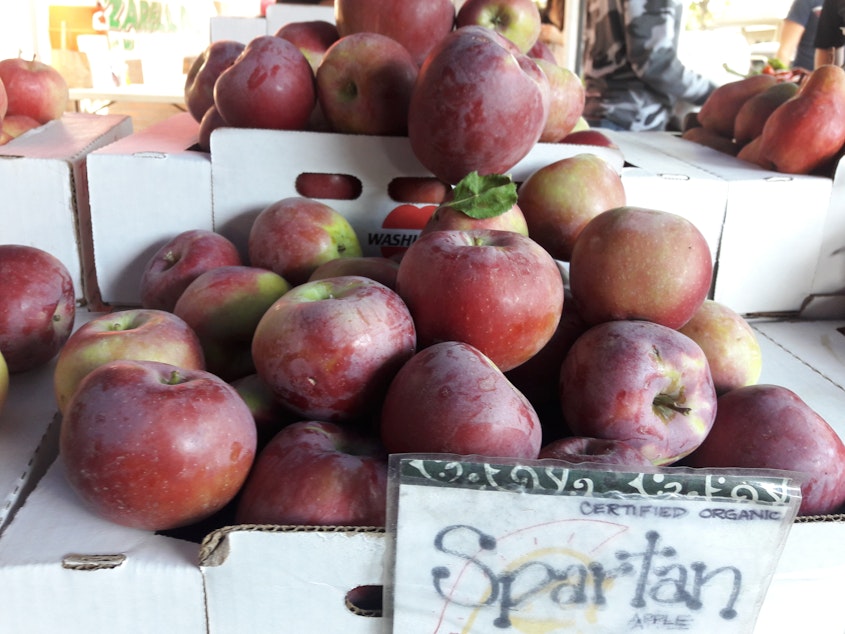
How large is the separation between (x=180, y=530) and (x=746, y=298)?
0.96 metres

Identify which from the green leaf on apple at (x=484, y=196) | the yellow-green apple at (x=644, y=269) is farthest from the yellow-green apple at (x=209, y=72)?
the yellow-green apple at (x=644, y=269)

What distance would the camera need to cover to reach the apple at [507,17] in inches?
43.0

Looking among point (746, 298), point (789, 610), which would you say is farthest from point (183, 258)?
point (746, 298)

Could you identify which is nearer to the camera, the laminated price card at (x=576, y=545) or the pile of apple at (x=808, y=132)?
the laminated price card at (x=576, y=545)

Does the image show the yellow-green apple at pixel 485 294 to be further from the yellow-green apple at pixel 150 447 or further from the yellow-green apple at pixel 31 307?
the yellow-green apple at pixel 31 307

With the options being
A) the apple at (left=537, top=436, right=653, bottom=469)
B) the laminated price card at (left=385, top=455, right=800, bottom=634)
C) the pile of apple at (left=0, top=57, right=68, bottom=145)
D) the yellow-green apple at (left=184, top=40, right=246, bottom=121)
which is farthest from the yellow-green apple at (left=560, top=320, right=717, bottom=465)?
the pile of apple at (left=0, top=57, right=68, bottom=145)

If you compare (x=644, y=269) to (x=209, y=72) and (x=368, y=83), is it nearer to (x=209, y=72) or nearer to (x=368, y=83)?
(x=368, y=83)

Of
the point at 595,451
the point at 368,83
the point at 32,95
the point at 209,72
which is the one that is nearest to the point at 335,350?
the point at 595,451

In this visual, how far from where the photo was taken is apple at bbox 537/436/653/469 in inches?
22.9

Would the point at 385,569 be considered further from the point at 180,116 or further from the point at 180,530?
the point at 180,116

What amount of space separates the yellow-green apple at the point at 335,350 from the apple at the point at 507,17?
0.63 meters

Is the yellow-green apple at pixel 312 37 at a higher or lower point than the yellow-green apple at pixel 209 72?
higher

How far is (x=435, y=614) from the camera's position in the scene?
1.75 ft

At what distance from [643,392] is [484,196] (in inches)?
11.6
